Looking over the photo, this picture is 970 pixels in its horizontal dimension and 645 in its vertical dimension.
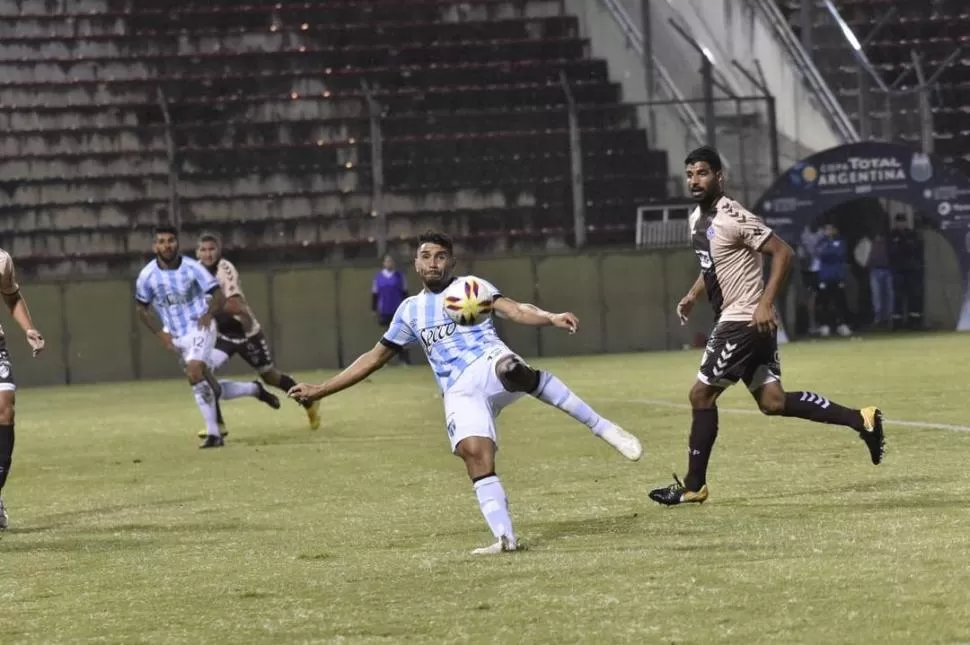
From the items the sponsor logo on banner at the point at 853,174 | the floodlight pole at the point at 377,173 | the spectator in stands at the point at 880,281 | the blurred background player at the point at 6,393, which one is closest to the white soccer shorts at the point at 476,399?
the blurred background player at the point at 6,393

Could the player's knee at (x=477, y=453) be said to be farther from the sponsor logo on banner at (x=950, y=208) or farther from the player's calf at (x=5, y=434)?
the sponsor logo on banner at (x=950, y=208)

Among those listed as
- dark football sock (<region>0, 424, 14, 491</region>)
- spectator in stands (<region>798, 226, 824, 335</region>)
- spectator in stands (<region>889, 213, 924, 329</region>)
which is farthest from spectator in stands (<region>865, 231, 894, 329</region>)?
dark football sock (<region>0, 424, 14, 491</region>)

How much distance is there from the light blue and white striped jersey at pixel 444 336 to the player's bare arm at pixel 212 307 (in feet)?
25.0

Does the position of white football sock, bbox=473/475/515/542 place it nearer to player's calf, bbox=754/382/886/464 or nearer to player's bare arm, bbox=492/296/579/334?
player's bare arm, bbox=492/296/579/334

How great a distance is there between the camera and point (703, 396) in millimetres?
Result: 10312

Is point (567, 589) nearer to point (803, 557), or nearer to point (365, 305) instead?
point (803, 557)

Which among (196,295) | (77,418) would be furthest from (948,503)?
(77,418)

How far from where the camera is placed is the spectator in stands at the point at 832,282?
97.8ft

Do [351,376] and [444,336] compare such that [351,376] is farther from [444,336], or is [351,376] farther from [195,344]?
[195,344]

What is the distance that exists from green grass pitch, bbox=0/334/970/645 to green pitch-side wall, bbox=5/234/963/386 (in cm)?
1202

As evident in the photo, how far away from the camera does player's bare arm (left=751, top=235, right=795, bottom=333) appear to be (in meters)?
9.89

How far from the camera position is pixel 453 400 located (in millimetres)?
8898

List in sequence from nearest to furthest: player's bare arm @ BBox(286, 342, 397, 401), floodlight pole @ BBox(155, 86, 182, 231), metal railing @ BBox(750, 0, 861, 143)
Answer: player's bare arm @ BBox(286, 342, 397, 401), metal railing @ BBox(750, 0, 861, 143), floodlight pole @ BBox(155, 86, 182, 231)

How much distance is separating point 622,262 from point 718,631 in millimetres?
24210
